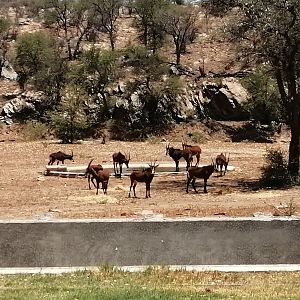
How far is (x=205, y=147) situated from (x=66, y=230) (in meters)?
29.8

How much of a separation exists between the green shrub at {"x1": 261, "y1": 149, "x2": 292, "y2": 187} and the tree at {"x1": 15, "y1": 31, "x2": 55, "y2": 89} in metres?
31.6

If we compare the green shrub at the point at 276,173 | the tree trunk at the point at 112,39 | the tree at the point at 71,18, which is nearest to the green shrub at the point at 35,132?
the tree trunk at the point at 112,39

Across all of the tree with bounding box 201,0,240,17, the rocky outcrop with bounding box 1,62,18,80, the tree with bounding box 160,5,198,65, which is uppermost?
the tree with bounding box 160,5,198,65

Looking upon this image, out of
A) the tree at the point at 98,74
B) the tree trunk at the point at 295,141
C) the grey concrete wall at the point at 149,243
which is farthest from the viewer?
the tree at the point at 98,74

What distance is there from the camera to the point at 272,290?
868cm

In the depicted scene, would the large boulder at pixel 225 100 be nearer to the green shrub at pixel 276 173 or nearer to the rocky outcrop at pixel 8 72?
the rocky outcrop at pixel 8 72

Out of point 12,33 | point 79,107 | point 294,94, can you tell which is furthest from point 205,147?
point 12,33

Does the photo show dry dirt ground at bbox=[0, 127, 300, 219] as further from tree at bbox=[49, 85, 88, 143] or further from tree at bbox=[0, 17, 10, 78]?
tree at bbox=[0, 17, 10, 78]

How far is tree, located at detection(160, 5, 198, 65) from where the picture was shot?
56.3m

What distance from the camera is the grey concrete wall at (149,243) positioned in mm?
10641

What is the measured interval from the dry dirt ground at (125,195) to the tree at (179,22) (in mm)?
24352

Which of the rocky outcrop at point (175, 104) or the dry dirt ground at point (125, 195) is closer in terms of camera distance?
the dry dirt ground at point (125, 195)

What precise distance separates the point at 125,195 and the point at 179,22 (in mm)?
38256

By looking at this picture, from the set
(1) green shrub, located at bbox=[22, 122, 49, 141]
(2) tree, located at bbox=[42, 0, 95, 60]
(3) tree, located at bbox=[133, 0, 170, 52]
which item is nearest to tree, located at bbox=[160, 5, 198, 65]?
(3) tree, located at bbox=[133, 0, 170, 52]
